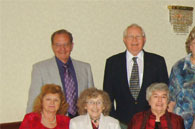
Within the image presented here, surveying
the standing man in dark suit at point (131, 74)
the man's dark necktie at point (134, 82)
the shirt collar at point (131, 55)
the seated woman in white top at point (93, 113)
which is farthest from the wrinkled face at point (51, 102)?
the shirt collar at point (131, 55)

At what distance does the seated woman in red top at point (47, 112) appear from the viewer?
8.73ft

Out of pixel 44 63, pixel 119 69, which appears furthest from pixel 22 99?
pixel 119 69

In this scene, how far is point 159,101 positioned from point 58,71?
1121 mm

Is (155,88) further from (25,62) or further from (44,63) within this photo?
(25,62)

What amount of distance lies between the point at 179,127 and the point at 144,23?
217 cm

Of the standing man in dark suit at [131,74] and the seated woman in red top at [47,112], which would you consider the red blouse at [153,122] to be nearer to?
the standing man in dark suit at [131,74]

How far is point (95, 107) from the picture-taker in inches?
105

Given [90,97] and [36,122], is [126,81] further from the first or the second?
[36,122]

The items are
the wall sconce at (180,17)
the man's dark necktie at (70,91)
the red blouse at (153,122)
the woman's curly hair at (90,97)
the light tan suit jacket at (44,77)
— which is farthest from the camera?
the wall sconce at (180,17)

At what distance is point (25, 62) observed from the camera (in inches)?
144

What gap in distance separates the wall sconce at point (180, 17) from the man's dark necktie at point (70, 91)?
90.8 inches

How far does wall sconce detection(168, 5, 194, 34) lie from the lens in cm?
457

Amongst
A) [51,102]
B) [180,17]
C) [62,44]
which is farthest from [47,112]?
[180,17]

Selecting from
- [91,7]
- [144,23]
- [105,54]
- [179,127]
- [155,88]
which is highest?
[91,7]
